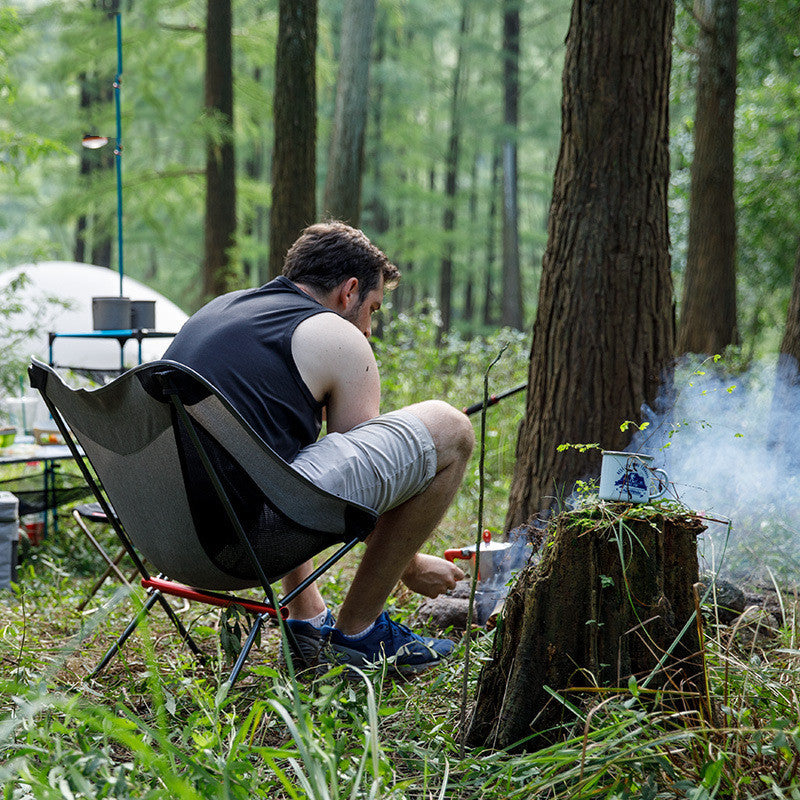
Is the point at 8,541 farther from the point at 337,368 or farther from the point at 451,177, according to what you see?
the point at 451,177

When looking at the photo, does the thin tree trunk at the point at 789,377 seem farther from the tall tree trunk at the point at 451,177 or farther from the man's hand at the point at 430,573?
the tall tree trunk at the point at 451,177

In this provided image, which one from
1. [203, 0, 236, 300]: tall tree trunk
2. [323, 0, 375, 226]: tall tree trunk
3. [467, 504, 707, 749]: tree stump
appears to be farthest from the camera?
[203, 0, 236, 300]: tall tree trunk

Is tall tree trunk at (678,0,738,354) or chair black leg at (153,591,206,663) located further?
tall tree trunk at (678,0,738,354)

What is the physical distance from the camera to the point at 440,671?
2.13m

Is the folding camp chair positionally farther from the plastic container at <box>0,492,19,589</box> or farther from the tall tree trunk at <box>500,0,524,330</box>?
the tall tree trunk at <box>500,0,524,330</box>

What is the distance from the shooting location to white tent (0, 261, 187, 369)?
646cm

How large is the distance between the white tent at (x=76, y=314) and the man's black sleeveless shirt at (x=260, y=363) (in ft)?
14.3

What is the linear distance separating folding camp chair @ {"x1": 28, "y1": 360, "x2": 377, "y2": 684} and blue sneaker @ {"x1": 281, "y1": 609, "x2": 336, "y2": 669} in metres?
0.25

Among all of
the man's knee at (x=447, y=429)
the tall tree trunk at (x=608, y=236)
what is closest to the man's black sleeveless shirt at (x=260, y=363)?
the man's knee at (x=447, y=429)

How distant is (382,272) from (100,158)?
9110mm

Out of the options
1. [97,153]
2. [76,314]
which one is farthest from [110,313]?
[97,153]

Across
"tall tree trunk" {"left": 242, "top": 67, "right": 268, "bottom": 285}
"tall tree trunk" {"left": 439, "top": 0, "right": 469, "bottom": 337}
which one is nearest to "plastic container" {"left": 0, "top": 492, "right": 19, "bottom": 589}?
"tall tree trunk" {"left": 242, "top": 67, "right": 268, "bottom": 285}

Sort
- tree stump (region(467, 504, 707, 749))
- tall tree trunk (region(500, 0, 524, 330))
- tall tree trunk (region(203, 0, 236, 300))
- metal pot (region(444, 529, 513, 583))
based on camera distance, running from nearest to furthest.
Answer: tree stump (region(467, 504, 707, 749))
metal pot (region(444, 529, 513, 583))
tall tree trunk (region(203, 0, 236, 300))
tall tree trunk (region(500, 0, 524, 330))

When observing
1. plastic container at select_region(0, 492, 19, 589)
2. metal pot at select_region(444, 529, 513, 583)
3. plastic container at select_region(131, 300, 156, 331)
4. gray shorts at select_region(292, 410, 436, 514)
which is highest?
plastic container at select_region(131, 300, 156, 331)
